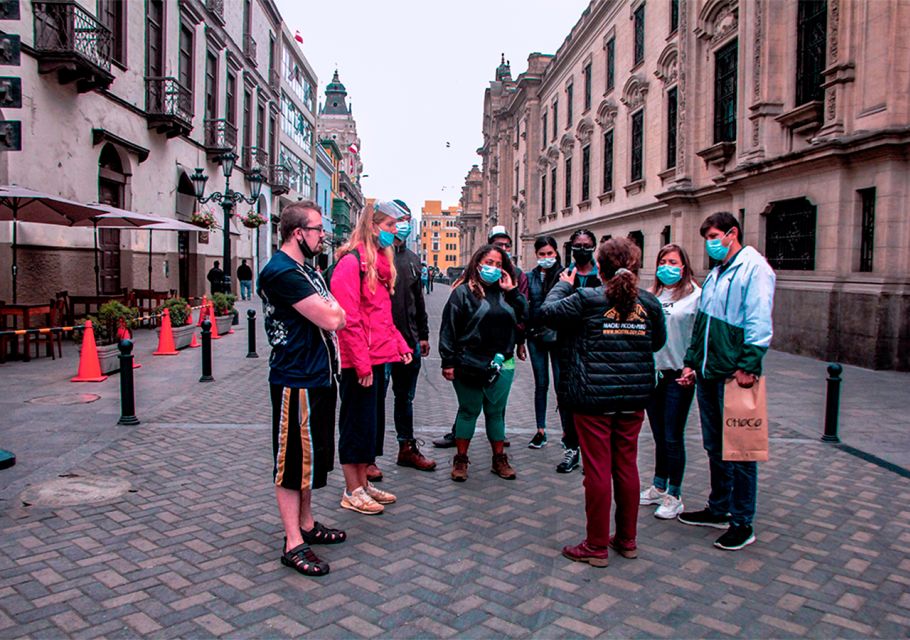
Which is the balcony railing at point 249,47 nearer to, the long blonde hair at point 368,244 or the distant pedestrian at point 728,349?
the long blonde hair at point 368,244

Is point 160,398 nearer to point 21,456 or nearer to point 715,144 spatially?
point 21,456

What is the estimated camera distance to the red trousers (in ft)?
13.0

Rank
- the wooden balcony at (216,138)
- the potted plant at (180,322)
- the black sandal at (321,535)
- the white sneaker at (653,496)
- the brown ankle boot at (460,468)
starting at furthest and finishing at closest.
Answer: the wooden balcony at (216,138) < the potted plant at (180,322) < the brown ankle boot at (460,468) < the white sneaker at (653,496) < the black sandal at (321,535)

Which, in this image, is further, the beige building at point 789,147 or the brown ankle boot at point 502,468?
the beige building at point 789,147

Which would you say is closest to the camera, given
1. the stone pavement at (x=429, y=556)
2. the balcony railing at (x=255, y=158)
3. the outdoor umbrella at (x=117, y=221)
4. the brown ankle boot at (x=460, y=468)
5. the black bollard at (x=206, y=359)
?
the stone pavement at (x=429, y=556)

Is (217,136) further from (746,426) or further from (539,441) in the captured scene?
(746,426)

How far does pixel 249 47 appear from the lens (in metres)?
31.4

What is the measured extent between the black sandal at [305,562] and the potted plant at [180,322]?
10.4 metres

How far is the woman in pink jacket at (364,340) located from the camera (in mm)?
4496

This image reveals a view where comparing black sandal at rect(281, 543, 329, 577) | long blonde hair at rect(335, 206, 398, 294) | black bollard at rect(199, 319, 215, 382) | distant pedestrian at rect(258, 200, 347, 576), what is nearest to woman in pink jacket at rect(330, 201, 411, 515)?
long blonde hair at rect(335, 206, 398, 294)

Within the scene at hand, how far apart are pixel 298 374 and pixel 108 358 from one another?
24.9 feet

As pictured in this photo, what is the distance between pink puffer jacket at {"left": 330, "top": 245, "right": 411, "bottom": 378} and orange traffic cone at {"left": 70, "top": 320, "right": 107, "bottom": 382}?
21.0ft

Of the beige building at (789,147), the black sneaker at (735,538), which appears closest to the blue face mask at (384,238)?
the black sneaker at (735,538)

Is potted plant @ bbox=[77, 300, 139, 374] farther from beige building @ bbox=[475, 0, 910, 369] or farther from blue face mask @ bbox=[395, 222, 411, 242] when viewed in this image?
beige building @ bbox=[475, 0, 910, 369]
